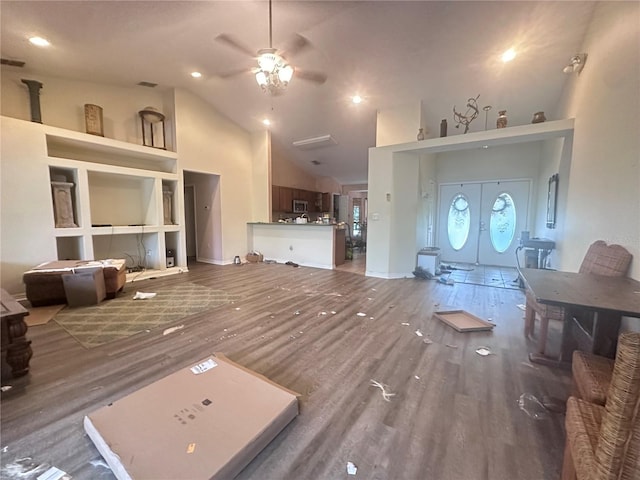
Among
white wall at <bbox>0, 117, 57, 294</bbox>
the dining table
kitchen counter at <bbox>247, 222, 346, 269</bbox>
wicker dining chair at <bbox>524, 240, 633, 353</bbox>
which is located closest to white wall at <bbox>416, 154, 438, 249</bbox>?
kitchen counter at <bbox>247, 222, 346, 269</bbox>

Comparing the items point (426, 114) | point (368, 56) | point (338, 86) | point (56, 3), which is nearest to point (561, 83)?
point (426, 114)

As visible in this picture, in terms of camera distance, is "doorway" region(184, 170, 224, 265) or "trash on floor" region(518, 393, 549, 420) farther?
"doorway" region(184, 170, 224, 265)

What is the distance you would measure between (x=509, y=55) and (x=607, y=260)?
2.91 m

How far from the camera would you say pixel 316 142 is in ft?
21.2

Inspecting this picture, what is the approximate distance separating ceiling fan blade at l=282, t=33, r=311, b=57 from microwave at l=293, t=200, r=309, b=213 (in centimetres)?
476

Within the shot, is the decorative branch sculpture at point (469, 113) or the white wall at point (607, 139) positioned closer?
the white wall at point (607, 139)

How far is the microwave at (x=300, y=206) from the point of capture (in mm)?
8289

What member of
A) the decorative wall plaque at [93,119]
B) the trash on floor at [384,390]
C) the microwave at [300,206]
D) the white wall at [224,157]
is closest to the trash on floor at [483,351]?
the trash on floor at [384,390]

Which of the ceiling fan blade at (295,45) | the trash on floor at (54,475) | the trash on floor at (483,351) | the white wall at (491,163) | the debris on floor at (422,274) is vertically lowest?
the trash on floor at (54,475)

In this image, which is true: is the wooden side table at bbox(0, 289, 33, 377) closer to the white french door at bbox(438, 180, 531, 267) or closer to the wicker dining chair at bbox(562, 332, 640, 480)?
the wicker dining chair at bbox(562, 332, 640, 480)

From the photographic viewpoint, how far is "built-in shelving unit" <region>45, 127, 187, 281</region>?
160 inches

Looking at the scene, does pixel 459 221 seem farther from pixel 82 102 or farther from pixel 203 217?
pixel 82 102

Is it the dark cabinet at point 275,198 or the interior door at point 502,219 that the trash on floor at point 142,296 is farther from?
the interior door at point 502,219

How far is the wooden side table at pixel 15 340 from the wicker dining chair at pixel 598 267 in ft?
12.7
